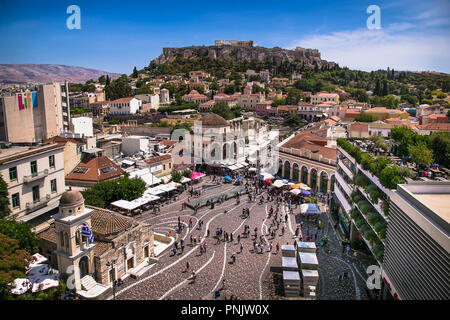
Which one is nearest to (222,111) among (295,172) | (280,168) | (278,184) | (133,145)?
(133,145)

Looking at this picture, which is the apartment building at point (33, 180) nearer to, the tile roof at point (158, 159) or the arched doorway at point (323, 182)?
the tile roof at point (158, 159)

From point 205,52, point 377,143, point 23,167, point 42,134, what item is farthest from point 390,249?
point 205,52

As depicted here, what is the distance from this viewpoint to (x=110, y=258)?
16766 mm

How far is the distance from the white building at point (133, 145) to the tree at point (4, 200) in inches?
800

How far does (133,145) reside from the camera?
38.5 meters

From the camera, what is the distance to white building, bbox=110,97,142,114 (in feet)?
259

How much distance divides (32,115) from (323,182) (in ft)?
109

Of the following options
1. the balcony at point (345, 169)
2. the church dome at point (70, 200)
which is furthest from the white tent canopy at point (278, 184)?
the church dome at point (70, 200)

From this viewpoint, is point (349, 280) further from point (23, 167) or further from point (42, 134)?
point (42, 134)

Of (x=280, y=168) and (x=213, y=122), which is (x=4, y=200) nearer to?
(x=280, y=168)

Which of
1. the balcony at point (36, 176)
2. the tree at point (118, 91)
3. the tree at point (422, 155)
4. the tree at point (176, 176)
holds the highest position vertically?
the tree at point (118, 91)

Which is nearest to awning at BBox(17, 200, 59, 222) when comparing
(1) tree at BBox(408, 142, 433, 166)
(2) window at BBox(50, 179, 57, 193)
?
(2) window at BBox(50, 179, 57, 193)

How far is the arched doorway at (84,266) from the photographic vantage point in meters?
16.0
